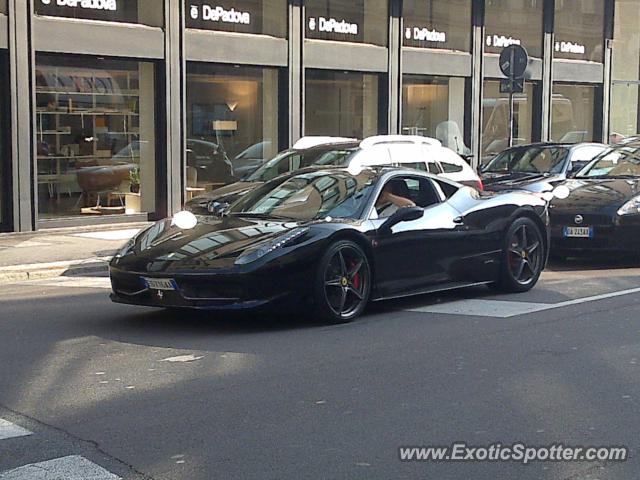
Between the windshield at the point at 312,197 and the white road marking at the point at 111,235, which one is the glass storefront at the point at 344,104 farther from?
the windshield at the point at 312,197

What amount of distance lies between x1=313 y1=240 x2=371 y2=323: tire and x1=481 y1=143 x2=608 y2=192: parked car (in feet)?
23.0

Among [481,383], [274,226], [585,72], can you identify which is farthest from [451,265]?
[585,72]

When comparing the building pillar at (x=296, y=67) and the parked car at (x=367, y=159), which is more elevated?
the building pillar at (x=296, y=67)

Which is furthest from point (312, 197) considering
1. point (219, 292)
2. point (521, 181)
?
point (521, 181)

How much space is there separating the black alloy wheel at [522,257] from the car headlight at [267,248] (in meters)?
2.91

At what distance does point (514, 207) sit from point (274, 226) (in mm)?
3104

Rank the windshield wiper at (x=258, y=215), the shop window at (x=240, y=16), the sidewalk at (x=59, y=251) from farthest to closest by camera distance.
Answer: the shop window at (x=240, y=16) < the sidewalk at (x=59, y=251) < the windshield wiper at (x=258, y=215)

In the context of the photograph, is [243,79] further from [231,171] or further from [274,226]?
[274,226]

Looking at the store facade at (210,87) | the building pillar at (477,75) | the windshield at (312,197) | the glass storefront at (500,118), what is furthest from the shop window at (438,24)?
the windshield at (312,197)

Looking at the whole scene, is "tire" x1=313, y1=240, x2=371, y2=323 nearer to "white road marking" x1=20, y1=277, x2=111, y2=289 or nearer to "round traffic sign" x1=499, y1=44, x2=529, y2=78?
"white road marking" x1=20, y1=277, x2=111, y2=289

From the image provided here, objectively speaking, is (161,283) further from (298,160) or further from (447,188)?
(298,160)

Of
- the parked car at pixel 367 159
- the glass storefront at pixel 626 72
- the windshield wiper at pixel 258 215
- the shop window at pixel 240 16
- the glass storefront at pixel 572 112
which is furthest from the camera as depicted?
the glass storefront at pixel 626 72

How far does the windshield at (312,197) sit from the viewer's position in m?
9.38

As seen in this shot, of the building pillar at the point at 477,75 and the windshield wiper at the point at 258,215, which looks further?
the building pillar at the point at 477,75
